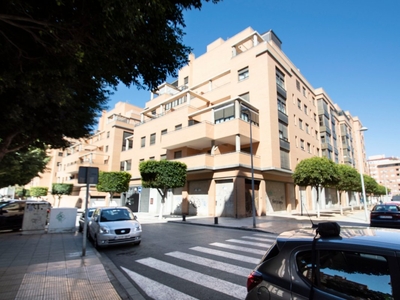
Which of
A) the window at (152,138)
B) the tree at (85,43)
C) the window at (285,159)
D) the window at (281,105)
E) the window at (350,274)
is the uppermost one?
the window at (281,105)

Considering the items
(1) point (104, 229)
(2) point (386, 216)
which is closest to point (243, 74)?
(2) point (386, 216)

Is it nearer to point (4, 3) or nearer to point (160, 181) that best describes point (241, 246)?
point (4, 3)

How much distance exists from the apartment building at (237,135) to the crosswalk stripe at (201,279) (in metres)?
9.93

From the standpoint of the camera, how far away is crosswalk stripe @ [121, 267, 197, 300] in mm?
4145

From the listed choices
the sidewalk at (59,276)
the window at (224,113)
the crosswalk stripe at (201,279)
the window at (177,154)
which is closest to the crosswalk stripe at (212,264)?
the crosswalk stripe at (201,279)

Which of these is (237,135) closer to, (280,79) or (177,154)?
(177,154)

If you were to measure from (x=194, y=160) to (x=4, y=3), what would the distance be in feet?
61.7

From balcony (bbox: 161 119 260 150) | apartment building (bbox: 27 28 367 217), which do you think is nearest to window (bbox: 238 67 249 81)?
apartment building (bbox: 27 28 367 217)

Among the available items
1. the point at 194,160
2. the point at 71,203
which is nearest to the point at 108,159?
the point at 71,203

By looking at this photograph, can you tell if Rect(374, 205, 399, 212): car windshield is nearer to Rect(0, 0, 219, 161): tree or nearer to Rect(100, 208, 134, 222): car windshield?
Rect(100, 208, 134, 222): car windshield

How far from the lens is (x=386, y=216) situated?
1239cm

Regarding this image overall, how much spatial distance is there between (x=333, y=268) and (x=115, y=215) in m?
9.01

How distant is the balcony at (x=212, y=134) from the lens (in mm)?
20391

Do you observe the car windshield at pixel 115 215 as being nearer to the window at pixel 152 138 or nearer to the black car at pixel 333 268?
the black car at pixel 333 268
